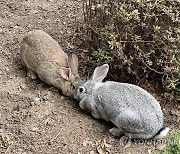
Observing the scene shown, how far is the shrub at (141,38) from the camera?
5.14 m

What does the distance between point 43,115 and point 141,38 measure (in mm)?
1371

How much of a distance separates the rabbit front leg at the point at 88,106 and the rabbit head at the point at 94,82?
11 centimetres

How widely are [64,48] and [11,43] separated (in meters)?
0.69

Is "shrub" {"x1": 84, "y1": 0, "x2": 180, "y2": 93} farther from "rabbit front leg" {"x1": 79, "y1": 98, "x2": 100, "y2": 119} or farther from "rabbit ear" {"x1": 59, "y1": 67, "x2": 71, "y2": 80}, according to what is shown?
"rabbit front leg" {"x1": 79, "y1": 98, "x2": 100, "y2": 119}

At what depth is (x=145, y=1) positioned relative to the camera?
17.1ft

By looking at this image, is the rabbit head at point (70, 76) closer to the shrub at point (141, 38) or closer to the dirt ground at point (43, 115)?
the dirt ground at point (43, 115)

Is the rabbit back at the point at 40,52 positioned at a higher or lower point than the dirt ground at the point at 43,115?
higher

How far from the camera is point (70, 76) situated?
18.3ft

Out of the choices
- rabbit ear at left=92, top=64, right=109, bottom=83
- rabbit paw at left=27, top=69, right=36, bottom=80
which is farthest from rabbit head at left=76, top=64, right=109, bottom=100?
rabbit paw at left=27, top=69, right=36, bottom=80

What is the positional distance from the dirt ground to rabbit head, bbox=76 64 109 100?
18cm

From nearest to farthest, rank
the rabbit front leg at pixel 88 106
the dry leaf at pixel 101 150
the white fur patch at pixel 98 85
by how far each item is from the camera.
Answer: the dry leaf at pixel 101 150, the rabbit front leg at pixel 88 106, the white fur patch at pixel 98 85

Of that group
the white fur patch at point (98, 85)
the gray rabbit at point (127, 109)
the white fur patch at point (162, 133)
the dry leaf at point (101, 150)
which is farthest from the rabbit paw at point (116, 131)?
the white fur patch at point (98, 85)

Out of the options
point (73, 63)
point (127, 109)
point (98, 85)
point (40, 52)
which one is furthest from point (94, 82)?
point (40, 52)

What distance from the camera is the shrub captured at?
514 centimetres
